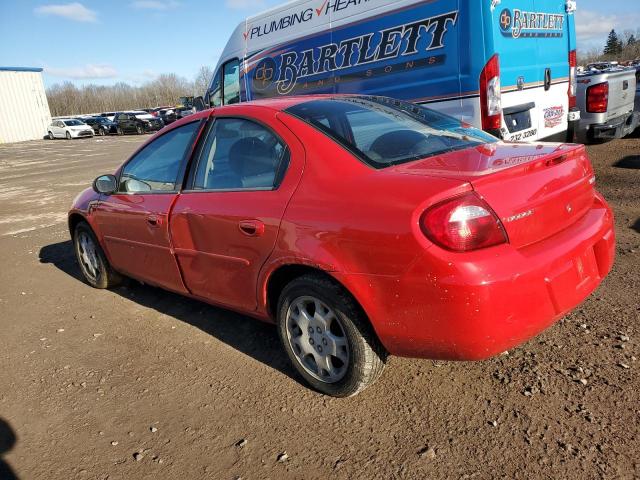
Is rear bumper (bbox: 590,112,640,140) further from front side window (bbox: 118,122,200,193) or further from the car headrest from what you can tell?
front side window (bbox: 118,122,200,193)

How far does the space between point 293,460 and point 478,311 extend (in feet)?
3.51

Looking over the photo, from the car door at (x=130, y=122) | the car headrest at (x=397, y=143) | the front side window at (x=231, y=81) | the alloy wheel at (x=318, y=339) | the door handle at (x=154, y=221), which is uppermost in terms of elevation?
the car door at (x=130, y=122)

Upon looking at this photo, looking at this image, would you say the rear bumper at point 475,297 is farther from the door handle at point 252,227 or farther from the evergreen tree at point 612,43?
the evergreen tree at point 612,43

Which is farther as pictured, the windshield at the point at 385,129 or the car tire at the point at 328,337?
the windshield at the point at 385,129

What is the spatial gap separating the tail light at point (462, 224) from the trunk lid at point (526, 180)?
5 centimetres

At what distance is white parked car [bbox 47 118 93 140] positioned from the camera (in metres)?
36.6

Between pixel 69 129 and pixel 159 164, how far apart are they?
37546mm

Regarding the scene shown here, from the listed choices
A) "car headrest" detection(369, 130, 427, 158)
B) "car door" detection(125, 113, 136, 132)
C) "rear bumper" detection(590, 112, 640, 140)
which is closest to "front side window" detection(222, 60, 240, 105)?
"rear bumper" detection(590, 112, 640, 140)

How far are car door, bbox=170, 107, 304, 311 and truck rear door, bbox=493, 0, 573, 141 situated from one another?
3.53 meters

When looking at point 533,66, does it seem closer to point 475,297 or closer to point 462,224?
point 462,224

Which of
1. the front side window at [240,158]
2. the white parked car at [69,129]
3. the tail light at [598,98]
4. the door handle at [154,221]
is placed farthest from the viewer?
the white parked car at [69,129]

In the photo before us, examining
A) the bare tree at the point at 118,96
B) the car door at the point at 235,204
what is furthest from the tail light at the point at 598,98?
the bare tree at the point at 118,96

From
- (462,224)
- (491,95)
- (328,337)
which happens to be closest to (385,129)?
(462,224)

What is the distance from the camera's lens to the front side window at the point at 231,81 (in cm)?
884
